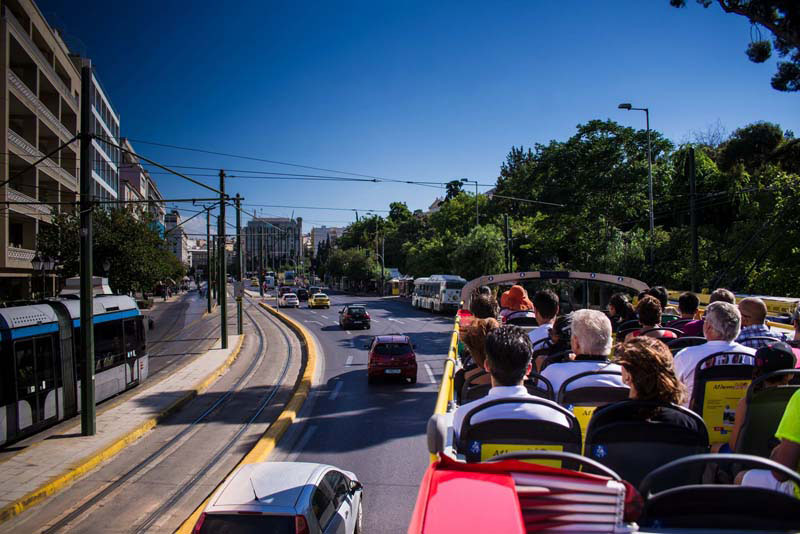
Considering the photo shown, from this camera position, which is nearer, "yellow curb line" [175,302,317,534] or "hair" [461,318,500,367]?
"hair" [461,318,500,367]

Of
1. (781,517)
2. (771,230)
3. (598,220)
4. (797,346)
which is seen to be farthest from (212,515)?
(598,220)

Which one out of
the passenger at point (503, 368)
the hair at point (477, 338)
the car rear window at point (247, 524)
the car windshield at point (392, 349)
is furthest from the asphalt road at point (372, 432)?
the passenger at point (503, 368)

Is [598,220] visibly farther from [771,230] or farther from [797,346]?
[797,346]

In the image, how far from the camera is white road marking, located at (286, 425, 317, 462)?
9.87 m

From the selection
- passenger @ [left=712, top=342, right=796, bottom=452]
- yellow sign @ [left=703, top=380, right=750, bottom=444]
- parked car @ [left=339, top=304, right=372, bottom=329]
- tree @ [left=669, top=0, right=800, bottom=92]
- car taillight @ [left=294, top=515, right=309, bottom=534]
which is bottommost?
parked car @ [left=339, top=304, right=372, bottom=329]

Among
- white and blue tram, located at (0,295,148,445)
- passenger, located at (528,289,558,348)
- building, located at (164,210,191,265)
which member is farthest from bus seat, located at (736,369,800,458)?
building, located at (164,210,191,265)

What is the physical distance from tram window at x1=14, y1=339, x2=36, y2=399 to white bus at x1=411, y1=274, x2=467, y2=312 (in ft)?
99.7

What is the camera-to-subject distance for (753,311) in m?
5.38

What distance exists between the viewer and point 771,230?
706 inches

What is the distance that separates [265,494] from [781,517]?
14.3 ft

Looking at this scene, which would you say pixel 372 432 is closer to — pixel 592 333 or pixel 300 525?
pixel 300 525

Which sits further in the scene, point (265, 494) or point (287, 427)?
point (287, 427)

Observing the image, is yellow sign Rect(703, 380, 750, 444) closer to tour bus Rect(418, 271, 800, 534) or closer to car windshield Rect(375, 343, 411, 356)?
tour bus Rect(418, 271, 800, 534)

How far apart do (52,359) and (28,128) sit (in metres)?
21.4
